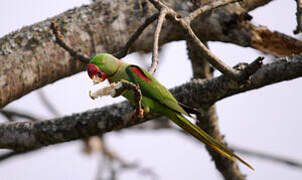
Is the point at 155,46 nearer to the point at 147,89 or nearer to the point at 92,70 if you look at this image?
the point at 147,89

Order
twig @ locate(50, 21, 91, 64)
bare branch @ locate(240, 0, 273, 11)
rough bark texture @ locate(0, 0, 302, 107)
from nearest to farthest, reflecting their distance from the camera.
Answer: twig @ locate(50, 21, 91, 64), rough bark texture @ locate(0, 0, 302, 107), bare branch @ locate(240, 0, 273, 11)

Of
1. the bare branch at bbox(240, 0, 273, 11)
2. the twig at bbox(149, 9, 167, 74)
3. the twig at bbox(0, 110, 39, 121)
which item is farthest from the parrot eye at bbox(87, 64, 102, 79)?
the twig at bbox(0, 110, 39, 121)

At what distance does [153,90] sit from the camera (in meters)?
2.44

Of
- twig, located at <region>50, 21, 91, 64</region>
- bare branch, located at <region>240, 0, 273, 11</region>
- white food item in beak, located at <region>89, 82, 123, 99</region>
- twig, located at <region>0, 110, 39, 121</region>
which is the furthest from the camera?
twig, located at <region>0, 110, 39, 121</region>

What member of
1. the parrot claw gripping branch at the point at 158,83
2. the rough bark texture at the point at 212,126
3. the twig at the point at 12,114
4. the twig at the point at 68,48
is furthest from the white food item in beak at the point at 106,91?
the twig at the point at 12,114

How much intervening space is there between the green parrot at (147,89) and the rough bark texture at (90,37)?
3.08 feet

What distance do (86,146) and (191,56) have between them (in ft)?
10.9

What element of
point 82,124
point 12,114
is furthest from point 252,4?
point 12,114

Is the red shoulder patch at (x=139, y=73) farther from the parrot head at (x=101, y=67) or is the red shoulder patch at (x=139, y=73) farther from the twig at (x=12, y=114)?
the twig at (x=12, y=114)

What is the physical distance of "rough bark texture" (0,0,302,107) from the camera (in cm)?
322

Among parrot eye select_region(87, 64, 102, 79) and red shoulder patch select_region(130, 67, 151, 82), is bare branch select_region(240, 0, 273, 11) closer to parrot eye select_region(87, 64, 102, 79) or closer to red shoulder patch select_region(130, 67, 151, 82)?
red shoulder patch select_region(130, 67, 151, 82)

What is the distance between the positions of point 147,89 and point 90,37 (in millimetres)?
1256

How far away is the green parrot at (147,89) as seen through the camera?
2363mm

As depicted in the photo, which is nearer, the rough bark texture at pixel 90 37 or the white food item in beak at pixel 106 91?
the white food item in beak at pixel 106 91
